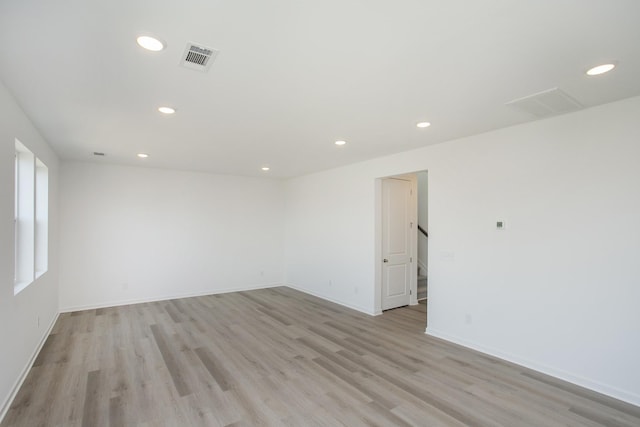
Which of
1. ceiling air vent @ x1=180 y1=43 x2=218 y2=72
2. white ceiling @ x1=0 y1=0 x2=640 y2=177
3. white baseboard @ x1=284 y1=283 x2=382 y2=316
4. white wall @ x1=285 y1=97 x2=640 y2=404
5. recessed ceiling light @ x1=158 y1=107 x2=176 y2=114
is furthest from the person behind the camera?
white baseboard @ x1=284 y1=283 x2=382 y2=316

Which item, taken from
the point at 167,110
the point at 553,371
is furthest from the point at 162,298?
the point at 553,371

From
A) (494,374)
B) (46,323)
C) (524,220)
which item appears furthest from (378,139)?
(46,323)

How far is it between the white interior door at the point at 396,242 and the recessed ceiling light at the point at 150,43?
406cm

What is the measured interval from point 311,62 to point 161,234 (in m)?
5.32

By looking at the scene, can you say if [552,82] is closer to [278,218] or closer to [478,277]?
[478,277]

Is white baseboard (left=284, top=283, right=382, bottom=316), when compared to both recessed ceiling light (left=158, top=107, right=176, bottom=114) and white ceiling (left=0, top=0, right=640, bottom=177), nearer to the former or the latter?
white ceiling (left=0, top=0, right=640, bottom=177)

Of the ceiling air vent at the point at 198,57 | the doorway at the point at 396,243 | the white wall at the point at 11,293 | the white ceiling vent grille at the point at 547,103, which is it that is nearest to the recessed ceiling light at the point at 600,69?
the white ceiling vent grille at the point at 547,103

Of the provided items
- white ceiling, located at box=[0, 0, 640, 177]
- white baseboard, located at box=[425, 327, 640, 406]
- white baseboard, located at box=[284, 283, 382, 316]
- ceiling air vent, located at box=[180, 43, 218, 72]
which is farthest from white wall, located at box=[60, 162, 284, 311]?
ceiling air vent, located at box=[180, 43, 218, 72]

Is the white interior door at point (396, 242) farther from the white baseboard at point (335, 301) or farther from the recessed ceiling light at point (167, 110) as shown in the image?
the recessed ceiling light at point (167, 110)

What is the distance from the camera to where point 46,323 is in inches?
167

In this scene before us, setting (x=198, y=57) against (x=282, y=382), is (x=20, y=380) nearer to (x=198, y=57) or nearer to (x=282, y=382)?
(x=282, y=382)

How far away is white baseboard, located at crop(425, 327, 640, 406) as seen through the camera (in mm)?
2709

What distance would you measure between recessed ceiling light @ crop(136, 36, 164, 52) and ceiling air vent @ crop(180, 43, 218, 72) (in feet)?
0.47

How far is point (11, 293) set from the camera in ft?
8.89
